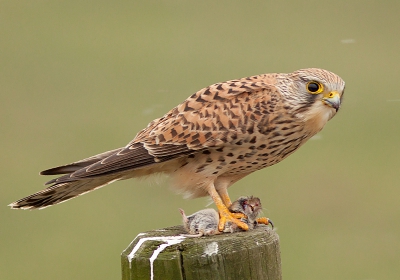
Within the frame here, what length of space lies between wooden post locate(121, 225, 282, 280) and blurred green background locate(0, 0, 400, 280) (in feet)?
6.13

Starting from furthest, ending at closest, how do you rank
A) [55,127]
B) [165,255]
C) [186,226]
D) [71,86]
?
1. [71,86]
2. [55,127]
3. [186,226]
4. [165,255]

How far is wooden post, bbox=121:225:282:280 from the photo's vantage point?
3.83 metres

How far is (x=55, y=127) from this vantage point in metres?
12.7

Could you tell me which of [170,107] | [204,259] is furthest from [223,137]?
[170,107]

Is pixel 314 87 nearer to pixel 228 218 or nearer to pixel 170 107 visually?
pixel 228 218

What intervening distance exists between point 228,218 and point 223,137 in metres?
0.62

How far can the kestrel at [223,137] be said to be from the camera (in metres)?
5.21

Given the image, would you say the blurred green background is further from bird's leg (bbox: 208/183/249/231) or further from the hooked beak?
the hooked beak

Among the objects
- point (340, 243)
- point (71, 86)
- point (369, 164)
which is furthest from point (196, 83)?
point (340, 243)

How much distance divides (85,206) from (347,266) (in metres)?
3.37

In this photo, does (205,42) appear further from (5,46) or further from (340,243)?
(340,243)

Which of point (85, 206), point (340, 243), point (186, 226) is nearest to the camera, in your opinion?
point (186, 226)

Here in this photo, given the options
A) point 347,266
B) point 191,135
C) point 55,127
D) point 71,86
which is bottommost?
point 347,266

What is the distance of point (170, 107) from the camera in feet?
38.5
